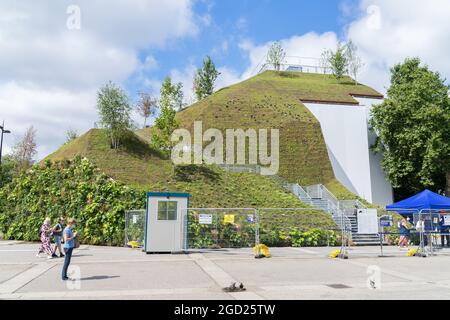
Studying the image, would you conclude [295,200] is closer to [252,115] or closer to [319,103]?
[252,115]

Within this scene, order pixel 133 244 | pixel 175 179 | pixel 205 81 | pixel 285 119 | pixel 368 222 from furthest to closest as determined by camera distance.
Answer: pixel 205 81 < pixel 285 119 < pixel 175 179 < pixel 133 244 < pixel 368 222

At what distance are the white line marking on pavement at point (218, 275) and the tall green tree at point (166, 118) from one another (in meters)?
17.5

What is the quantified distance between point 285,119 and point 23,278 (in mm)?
34877

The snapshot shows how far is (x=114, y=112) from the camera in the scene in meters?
30.9

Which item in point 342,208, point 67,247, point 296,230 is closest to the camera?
point 67,247

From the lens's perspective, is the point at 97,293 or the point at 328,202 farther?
the point at 328,202

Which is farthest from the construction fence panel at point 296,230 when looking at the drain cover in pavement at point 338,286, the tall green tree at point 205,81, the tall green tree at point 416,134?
the tall green tree at point 205,81

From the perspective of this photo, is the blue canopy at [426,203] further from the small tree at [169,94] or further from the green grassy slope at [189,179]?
the small tree at [169,94]

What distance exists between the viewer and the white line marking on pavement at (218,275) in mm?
8086

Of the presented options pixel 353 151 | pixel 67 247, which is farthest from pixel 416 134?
pixel 67 247

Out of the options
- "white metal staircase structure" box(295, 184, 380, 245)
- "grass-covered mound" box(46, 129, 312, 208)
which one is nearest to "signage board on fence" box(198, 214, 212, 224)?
"grass-covered mound" box(46, 129, 312, 208)

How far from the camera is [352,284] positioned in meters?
9.77

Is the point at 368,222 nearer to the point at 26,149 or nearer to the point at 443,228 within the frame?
the point at 443,228
